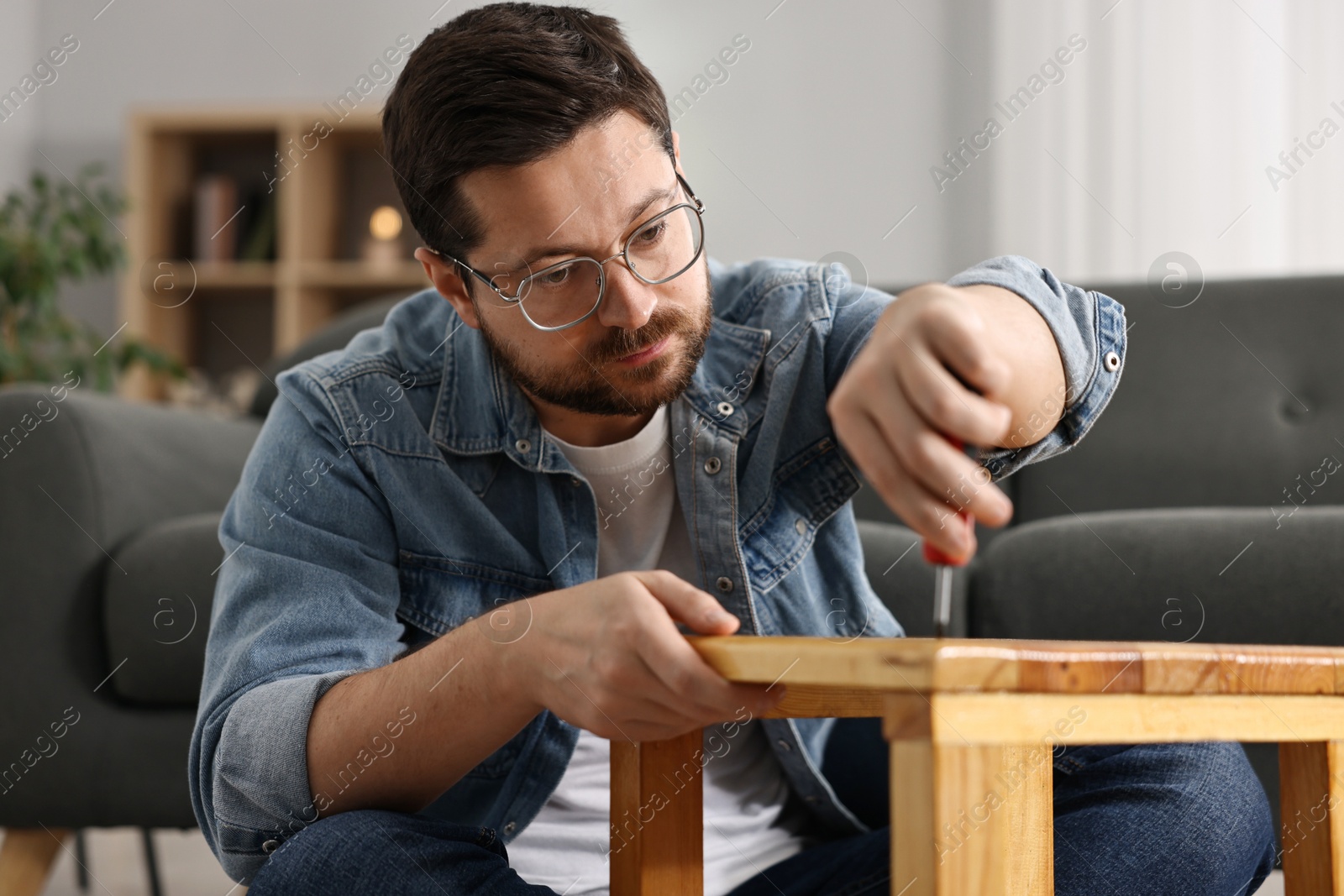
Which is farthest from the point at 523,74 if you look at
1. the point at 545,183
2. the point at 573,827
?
the point at 573,827

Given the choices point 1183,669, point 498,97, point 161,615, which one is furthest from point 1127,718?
point 161,615

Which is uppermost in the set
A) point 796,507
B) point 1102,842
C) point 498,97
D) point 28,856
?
point 498,97

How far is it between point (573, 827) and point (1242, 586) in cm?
68

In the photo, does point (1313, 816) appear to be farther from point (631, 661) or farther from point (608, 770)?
point (608, 770)

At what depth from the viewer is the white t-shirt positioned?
34.3 inches

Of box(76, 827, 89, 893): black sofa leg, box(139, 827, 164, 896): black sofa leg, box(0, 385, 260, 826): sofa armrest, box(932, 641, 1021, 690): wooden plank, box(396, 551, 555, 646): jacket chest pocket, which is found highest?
box(932, 641, 1021, 690): wooden plank

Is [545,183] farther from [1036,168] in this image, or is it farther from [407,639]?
[1036,168]

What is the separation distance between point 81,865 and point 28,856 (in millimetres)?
541

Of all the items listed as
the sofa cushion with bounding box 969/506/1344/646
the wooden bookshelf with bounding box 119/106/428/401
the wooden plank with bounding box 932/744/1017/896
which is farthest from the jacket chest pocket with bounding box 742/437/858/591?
the wooden bookshelf with bounding box 119/106/428/401

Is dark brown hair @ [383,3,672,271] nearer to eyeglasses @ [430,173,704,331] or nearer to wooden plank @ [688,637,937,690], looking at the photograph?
eyeglasses @ [430,173,704,331]

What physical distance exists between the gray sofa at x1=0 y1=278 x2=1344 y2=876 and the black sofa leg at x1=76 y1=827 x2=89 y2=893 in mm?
553

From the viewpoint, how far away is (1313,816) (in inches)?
23.5

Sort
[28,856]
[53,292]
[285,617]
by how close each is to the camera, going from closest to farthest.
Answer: [285,617]
[28,856]
[53,292]

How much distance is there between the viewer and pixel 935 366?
0.47m
